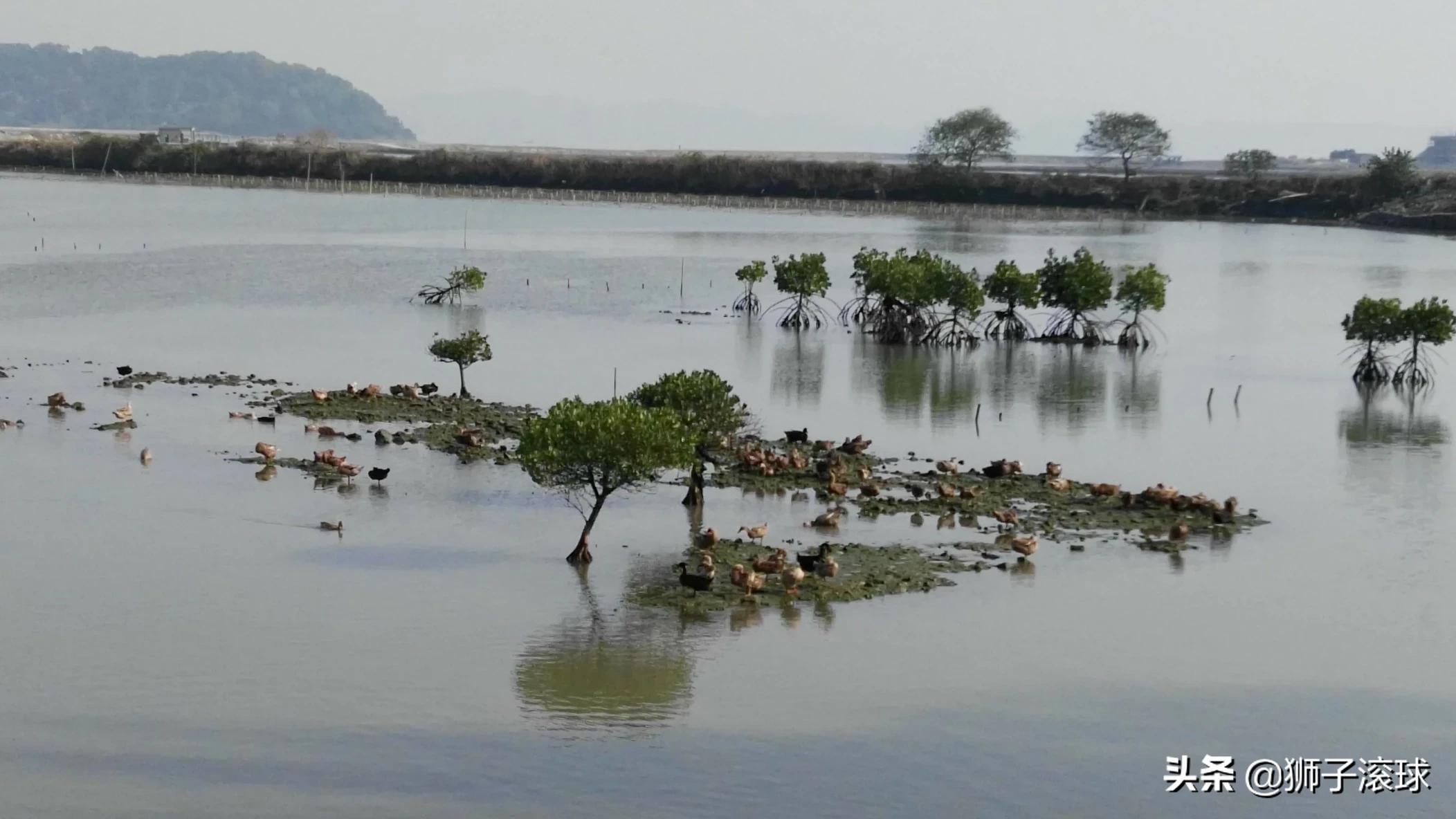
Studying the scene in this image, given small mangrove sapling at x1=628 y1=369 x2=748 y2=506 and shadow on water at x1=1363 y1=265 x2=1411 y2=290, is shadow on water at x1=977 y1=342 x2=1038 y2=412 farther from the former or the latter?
shadow on water at x1=1363 y1=265 x2=1411 y2=290

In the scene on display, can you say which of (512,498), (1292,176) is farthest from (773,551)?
(1292,176)

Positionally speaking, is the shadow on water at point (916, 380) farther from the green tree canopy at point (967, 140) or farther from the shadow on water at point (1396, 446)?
the green tree canopy at point (967, 140)

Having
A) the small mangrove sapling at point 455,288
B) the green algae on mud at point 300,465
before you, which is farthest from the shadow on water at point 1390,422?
the small mangrove sapling at point 455,288

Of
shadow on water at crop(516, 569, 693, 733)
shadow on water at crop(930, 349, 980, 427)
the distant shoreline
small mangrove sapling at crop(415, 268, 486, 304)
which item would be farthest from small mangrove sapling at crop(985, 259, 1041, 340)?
the distant shoreline

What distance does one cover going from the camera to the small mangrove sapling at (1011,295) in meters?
65.2

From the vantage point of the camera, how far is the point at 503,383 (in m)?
51.1

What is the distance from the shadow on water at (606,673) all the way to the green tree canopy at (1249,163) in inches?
6352

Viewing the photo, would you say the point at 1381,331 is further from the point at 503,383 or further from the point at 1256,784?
the point at 1256,784

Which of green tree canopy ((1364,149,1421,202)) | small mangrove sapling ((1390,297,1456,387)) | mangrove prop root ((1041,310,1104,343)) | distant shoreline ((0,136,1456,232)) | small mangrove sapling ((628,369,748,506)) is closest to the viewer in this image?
small mangrove sapling ((628,369,748,506))

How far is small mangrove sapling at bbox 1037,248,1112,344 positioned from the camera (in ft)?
214

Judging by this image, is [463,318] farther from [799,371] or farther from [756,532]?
[756,532]

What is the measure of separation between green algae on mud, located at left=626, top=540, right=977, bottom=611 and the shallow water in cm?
66

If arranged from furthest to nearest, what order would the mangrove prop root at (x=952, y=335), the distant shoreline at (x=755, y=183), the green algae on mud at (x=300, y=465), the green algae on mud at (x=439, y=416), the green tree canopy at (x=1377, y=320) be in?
the distant shoreline at (x=755, y=183) < the mangrove prop root at (x=952, y=335) < the green tree canopy at (x=1377, y=320) < the green algae on mud at (x=439, y=416) < the green algae on mud at (x=300, y=465)

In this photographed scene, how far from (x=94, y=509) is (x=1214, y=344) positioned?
47.7 meters
